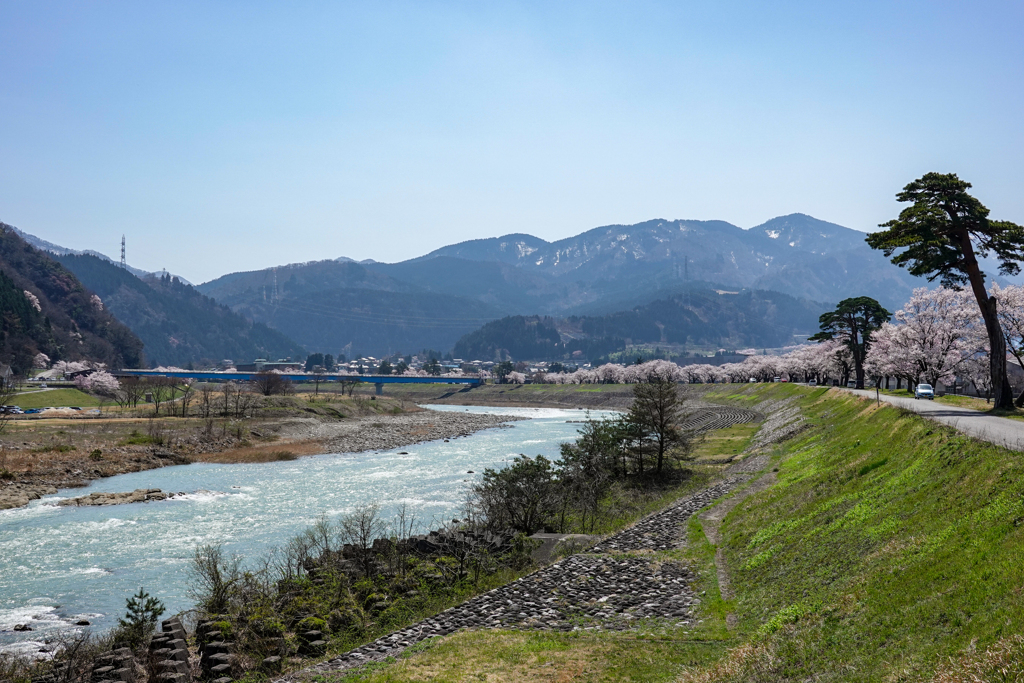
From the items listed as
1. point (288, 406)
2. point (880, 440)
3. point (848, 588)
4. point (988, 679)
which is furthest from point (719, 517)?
point (288, 406)

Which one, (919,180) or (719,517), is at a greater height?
(919,180)

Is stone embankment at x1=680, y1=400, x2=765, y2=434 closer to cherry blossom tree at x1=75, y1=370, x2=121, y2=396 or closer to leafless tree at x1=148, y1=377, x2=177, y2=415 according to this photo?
leafless tree at x1=148, y1=377, x2=177, y2=415

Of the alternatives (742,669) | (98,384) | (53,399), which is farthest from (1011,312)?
(98,384)

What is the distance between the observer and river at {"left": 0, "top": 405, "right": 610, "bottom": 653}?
28.5 meters

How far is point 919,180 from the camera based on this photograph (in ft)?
119

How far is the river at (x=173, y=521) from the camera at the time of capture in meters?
28.5

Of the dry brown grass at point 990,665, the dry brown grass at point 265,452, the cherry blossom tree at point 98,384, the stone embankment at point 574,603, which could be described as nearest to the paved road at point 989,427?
the dry brown grass at point 990,665

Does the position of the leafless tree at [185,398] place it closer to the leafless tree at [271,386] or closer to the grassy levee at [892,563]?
the leafless tree at [271,386]

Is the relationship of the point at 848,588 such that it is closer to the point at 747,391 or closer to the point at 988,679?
the point at 988,679

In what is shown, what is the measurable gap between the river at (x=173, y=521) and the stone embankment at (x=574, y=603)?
13.0m

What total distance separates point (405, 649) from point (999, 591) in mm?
14491

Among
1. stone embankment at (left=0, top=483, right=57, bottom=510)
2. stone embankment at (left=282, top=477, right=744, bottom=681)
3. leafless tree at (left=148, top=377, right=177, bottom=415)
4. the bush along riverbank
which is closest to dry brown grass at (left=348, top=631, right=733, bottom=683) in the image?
stone embankment at (left=282, top=477, right=744, bottom=681)

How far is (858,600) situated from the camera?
46.9 ft

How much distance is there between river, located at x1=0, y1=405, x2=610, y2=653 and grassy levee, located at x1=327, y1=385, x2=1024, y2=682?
18864mm
